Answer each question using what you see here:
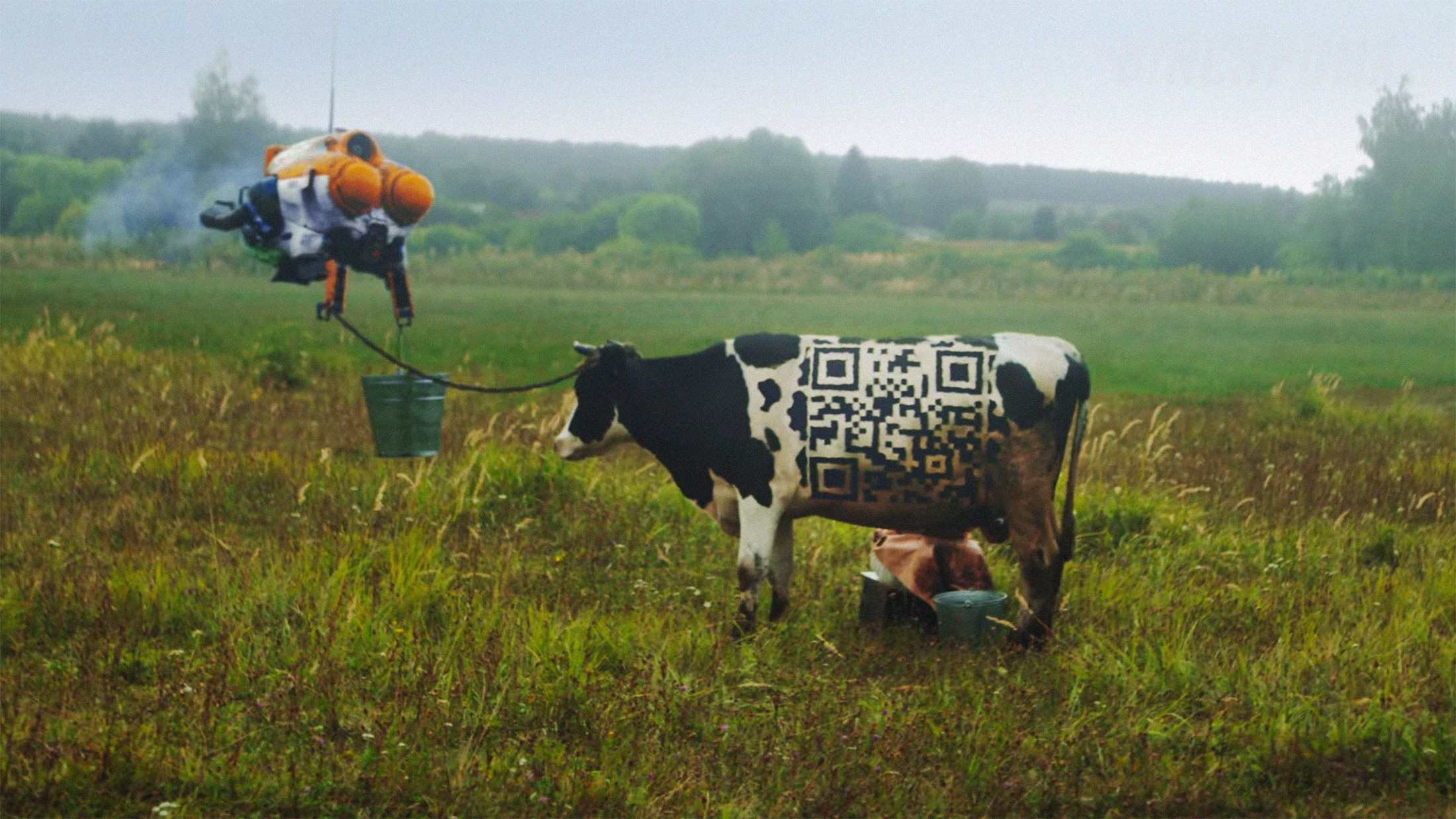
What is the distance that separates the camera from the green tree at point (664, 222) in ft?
55.9

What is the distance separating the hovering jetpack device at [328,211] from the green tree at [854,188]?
1168 cm

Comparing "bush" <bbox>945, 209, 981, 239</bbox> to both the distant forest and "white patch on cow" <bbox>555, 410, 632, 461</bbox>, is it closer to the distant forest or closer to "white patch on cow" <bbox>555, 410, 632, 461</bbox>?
the distant forest

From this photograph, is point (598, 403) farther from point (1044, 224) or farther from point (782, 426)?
point (1044, 224)

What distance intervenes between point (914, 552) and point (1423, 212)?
1286 cm

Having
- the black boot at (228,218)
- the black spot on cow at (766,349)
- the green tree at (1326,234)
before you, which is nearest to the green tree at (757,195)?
the green tree at (1326,234)

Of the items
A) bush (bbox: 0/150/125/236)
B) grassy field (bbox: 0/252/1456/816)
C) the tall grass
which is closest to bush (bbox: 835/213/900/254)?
grassy field (bbox: 0/252/1456/816)

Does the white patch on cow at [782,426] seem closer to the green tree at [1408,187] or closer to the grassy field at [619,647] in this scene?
the grassy field at [619,647]

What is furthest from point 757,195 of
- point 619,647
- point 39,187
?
point 619,647

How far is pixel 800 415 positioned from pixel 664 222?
12.1m

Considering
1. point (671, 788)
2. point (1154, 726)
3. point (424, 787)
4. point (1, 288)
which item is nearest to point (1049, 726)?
point (1154, 726)

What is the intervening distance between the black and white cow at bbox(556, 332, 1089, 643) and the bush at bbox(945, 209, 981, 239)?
13.7 m

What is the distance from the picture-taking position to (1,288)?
47.6 feet

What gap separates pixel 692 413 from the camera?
17.8 feet

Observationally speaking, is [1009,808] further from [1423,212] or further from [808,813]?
[1423,212]
